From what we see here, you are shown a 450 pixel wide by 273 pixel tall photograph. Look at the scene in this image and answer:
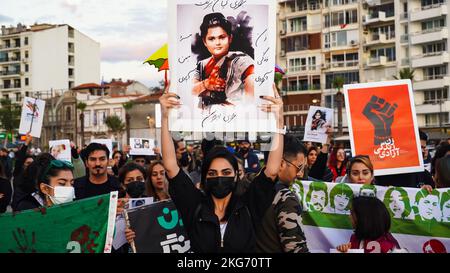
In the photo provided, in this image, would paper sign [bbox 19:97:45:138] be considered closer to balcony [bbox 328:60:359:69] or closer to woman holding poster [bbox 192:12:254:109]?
woman holding poster [bbox 192:12:254:109]

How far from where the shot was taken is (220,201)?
4.97 meters

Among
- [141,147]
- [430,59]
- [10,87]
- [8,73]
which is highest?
[8,73]

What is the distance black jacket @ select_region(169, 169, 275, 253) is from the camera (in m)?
4.79

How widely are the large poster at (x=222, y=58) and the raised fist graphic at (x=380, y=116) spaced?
2881mm

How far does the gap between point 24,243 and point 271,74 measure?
2.14m

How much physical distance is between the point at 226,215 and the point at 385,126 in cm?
358

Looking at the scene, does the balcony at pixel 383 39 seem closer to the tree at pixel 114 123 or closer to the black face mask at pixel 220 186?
the tree at pixel 114 123

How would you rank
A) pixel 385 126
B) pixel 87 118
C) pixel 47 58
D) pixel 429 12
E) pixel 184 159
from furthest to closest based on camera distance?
pixel 47 58
pixel 87 118
pixel 429 12
pixel 184 159
pixel 385 126

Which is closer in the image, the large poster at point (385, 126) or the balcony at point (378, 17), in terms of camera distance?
the large poster at point (385, 126)

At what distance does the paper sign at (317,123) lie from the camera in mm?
12976

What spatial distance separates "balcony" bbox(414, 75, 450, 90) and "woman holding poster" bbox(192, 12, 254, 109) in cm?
6688

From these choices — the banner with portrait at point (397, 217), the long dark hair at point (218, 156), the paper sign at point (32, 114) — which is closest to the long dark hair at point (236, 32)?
the long dark hair at point (218, 156)

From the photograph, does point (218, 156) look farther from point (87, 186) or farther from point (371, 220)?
point (87, 186)

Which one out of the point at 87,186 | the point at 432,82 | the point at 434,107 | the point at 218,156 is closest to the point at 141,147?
the point at 87,186
